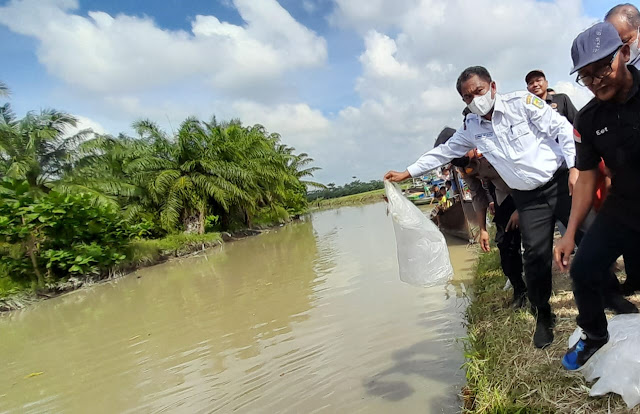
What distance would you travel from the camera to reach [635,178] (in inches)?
59.3

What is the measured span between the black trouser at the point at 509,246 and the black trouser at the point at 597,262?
1.24m

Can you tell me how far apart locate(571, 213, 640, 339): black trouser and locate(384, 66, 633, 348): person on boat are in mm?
491

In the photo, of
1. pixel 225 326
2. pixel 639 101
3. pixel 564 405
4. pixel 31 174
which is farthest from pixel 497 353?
pixel 31 174

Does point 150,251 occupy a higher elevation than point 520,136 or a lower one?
lower

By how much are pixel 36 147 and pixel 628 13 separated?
1524 cm

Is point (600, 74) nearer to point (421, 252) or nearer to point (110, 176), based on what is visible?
point (421, 252)

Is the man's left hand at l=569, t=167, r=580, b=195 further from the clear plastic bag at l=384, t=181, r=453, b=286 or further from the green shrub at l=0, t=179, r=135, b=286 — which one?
the green shrub at l=0, t=179, r=135, b=286

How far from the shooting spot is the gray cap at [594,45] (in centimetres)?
138

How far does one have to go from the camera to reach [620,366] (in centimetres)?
161

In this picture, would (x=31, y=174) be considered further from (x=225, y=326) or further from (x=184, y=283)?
(x=225, y=326)

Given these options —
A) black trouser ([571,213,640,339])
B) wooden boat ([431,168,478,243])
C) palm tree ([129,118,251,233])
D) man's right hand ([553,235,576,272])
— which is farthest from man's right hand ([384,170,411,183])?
palm tree ([129,118,251,233])

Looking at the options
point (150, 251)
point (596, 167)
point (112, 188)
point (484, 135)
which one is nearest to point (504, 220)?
point (484, 135)

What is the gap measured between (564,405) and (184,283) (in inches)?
319

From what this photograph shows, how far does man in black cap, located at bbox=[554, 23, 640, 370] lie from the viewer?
4.66 ft
